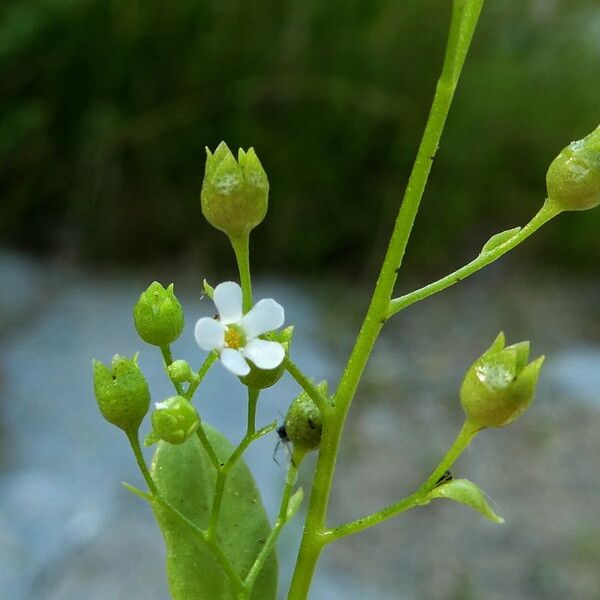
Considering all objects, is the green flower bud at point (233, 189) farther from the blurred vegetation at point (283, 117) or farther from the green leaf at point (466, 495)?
the blurred vegetation at point (283, 117)

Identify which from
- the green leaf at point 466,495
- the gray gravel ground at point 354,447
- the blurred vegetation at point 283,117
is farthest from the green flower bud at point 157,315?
the blurred vegetation at point 283,117

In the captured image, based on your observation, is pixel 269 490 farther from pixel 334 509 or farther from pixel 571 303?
pixel 571 303

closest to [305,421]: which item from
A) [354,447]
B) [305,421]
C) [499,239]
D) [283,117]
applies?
[305,421]

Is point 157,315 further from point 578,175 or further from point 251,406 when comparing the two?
point 578,175

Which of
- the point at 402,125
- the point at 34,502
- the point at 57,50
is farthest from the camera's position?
the point at 402,125

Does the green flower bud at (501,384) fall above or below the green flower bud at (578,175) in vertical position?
below

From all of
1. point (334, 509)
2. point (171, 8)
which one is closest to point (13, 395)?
point (334, 509)

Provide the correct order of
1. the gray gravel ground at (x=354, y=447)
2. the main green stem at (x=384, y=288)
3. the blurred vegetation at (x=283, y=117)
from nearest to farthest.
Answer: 1. the main green stem at (x=384, y=288)
2. the gray gravel ground at (x=354, y=447)
3. the blurred vegetation at (x=283, y=117)
